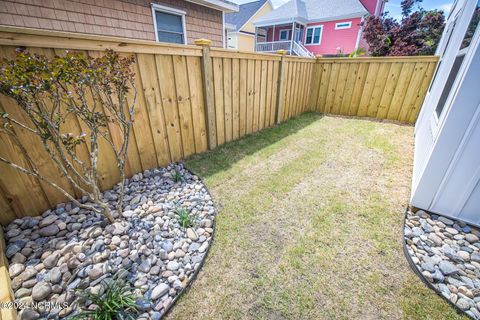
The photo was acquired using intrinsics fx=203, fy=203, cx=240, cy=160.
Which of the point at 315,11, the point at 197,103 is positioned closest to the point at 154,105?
the point at 197,103

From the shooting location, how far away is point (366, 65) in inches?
205

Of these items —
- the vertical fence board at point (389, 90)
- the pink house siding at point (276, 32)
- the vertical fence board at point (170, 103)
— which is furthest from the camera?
the pink house siding at point (276, 32)

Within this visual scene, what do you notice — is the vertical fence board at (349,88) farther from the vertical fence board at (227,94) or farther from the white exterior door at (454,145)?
the vertical fence board at (227,94)

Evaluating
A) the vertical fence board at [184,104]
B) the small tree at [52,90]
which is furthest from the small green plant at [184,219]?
the vertical fence board at [184,104]

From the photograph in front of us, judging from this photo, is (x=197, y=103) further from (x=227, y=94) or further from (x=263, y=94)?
(x=263, y=94)

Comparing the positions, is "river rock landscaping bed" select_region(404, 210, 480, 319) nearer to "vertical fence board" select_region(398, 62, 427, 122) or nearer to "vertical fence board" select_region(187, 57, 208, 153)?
"vertical fence board" select_region(187, 57, 208, 153)

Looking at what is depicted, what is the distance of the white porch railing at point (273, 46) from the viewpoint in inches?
595

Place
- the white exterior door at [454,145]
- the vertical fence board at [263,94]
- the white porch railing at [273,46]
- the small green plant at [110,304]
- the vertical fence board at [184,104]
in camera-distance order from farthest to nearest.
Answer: the white porch railing at [273,46] < the vertical fence board at [263,94] < the vertical fence board at [184,104] < the white exterior door at [454,145] < the small green plant at [110,304]

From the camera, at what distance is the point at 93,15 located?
169 inches

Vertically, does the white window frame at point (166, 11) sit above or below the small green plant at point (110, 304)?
above

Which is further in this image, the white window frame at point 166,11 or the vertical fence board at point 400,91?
the white window frame at point 166,11

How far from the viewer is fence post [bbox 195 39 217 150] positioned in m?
2.83

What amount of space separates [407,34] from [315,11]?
346 inches

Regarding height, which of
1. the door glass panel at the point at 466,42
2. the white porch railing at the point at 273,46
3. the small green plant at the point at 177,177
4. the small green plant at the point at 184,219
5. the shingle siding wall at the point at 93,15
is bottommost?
the small green plant at the point at 184,219
